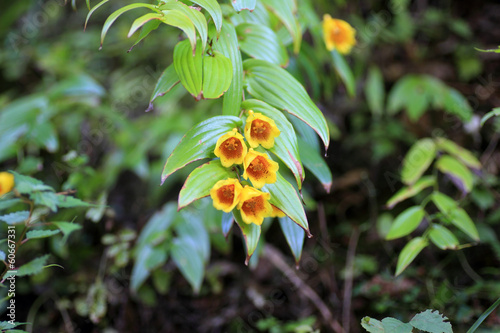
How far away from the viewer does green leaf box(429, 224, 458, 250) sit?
113 cm

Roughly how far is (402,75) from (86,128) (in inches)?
89.1

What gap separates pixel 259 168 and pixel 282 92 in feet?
0.82

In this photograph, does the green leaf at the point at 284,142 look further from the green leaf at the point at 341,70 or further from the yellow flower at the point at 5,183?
the yellow flower at the point at 5,183

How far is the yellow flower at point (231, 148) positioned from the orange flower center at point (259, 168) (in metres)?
0.03

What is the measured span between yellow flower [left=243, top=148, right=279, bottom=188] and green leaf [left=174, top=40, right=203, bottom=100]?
0.70 feet

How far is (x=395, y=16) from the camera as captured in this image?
242cm

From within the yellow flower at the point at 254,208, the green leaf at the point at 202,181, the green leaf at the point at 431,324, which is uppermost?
the green leaf at the point at 202,181

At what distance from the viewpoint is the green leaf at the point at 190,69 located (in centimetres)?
90

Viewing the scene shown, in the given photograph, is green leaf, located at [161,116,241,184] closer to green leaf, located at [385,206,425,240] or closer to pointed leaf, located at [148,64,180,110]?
pointed leaf, located at [148,64,180,110]

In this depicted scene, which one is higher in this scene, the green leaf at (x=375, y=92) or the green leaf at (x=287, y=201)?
the green leaf at (x=287, y=201)

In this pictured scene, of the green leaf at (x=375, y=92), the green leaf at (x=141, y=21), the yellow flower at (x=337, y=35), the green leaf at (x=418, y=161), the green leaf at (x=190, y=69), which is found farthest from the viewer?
the green leaf at (x=375, y=92)

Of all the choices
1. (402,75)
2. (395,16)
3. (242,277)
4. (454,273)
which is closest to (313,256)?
(242,277)

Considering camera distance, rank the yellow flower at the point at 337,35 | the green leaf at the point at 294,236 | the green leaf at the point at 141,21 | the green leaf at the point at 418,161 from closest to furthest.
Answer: the green leaf at the point at 141,21 < the green leaf at the point at 294,236 < the green leaf at the point at 418,161 < the yellow flower at the point at 337,35

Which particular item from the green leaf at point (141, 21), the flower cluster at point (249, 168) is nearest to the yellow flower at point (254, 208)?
the flower cluster at point (249, 168)
